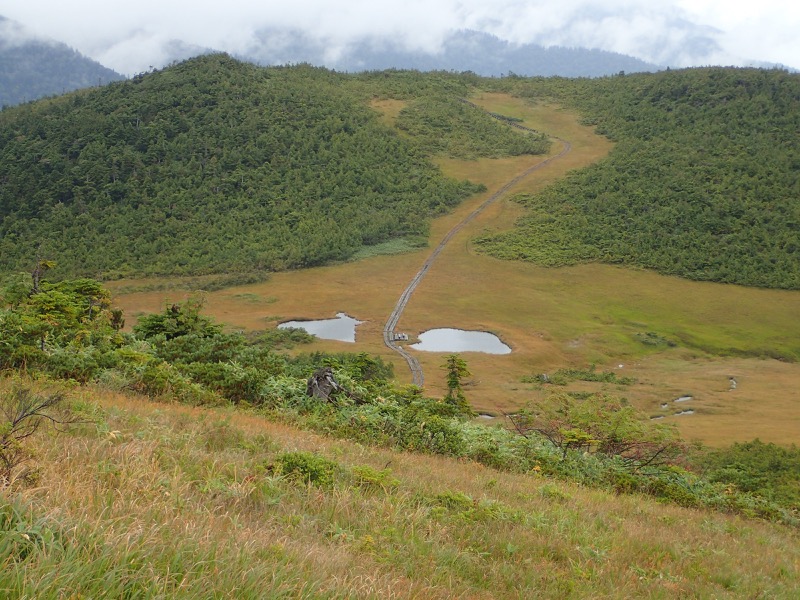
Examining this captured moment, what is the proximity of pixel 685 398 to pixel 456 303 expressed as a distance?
18.4 metres

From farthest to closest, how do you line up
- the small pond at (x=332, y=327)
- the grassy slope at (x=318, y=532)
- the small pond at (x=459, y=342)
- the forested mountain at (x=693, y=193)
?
the forested mountain at (x=693, y=193) < the small pond at (x=332, y=327) < the small pond at (x=459, y=342) < the grassy slope at (x=318, y=532)

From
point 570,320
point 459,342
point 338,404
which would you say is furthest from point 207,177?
point 338,404

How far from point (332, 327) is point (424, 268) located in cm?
1572

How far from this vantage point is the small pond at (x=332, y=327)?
1494 inches

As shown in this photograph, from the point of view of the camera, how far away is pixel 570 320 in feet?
141

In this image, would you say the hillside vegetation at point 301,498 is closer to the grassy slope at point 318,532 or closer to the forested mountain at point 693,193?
the grassy slope at point 318,532

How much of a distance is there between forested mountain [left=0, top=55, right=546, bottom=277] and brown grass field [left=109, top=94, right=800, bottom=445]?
6.45 metres

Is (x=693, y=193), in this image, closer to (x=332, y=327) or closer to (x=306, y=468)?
(x=332, y=327)

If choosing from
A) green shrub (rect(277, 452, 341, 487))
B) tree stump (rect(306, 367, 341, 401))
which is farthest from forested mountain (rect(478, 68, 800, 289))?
green shrub (rect(277, 452, 341, 487))

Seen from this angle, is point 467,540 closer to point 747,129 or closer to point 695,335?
point 695,335

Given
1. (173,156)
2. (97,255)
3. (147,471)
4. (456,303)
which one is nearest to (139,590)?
(147,471)

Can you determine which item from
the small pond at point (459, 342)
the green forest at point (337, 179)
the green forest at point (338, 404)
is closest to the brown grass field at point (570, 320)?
the small pond at point (459, 342)

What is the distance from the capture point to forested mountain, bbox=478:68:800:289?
184 ft

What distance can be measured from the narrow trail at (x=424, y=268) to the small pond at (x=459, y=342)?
6.24 ft
